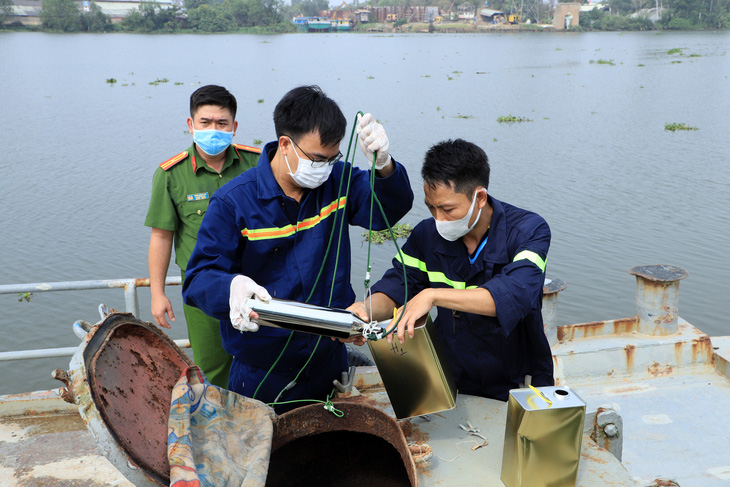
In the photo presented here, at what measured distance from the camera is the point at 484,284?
2.36 metres

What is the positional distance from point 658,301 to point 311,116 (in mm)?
3806

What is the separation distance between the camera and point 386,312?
2.55 metres

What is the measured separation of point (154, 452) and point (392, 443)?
826 millimetres

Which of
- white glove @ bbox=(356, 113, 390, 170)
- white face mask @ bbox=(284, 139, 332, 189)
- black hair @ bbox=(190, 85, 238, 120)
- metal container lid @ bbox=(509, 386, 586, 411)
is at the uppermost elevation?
black hair @ bbox=(190, 85, 238, 120)

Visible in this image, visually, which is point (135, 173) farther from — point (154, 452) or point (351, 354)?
point (154, 452)

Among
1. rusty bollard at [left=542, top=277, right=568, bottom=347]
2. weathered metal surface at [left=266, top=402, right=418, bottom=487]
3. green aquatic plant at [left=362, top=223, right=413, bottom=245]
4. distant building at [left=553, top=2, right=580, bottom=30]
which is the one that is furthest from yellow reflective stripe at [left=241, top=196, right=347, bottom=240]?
distant building at [left=553, top=2, right=580, bottom=30]

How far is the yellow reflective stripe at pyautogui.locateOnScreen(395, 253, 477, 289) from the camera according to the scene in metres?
2.54

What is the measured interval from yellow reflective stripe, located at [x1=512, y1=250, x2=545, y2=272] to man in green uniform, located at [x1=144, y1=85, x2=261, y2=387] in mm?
1668

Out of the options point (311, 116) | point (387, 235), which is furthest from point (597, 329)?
point (387, 235)

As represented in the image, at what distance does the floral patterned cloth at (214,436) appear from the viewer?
6.17 ft

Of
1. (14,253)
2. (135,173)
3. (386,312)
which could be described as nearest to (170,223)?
(386,312)

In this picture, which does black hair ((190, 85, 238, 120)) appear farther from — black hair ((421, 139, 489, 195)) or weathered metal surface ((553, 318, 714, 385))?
weathered metal surface ((553, 318, 714, 385))

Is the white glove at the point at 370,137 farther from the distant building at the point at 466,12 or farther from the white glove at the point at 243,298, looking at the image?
the distant building at the point at 466,12

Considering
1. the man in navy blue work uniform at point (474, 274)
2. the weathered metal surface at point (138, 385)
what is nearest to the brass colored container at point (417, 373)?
the man in navy blue work uniform at point (474, 274)
